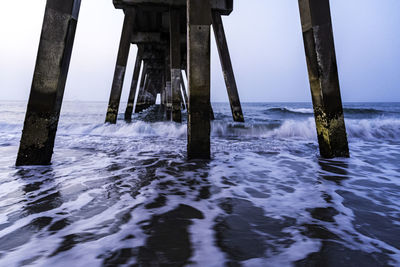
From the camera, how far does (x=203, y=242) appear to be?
111 centimetres

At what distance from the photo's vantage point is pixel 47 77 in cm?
238

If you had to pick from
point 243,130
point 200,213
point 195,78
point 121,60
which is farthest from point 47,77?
point 243,130

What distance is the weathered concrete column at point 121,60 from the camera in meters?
6.55

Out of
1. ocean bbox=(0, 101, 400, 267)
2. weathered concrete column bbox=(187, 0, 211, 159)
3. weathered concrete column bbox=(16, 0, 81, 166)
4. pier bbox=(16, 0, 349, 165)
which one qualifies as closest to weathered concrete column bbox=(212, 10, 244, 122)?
pier bbox=(16, 0, 349, 165)

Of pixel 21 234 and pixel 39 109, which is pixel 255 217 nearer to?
pixel 21 234

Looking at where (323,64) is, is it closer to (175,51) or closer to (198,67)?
(198,67)

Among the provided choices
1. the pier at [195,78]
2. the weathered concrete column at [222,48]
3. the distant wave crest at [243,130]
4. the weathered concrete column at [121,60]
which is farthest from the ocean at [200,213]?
the weathered concrete column at [222,48]

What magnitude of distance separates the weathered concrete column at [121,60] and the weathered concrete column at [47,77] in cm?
431

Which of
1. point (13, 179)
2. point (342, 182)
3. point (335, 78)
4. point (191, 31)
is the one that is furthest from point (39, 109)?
point (335, 78)

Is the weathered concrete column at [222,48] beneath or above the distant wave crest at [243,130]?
above

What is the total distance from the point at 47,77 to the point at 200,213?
7.11 feet

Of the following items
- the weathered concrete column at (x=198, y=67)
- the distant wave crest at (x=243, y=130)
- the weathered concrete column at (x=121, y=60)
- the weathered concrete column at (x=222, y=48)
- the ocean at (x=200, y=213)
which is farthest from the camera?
the weathered concrete column at (x=222, y=48)

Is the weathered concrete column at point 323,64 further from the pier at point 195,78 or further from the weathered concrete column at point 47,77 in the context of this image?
the weathered concrete column at point 47,77

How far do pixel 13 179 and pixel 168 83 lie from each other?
8530 millimetres
